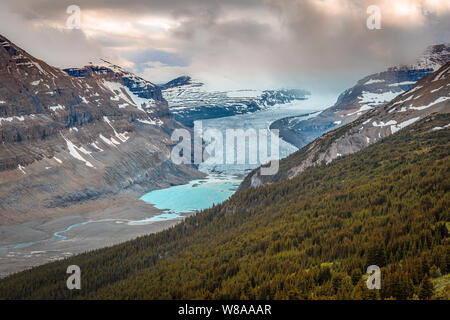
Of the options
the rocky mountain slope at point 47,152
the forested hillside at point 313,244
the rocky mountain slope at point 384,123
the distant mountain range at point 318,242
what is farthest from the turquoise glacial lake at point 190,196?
the distant mountain range at point 318,242

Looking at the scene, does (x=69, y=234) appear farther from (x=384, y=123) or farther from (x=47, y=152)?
(x=384, y=123)

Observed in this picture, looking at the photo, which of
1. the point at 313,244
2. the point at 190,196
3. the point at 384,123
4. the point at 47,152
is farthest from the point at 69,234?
the point at 313,244

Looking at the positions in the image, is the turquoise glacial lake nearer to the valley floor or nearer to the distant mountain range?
the valley floor

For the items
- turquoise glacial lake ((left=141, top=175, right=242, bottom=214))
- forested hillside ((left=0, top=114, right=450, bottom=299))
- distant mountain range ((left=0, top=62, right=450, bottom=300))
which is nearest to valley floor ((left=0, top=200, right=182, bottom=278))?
turquoise glacial lake ((left=141, top=175, right=242, bottom=214))

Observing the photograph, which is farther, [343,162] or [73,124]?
[73,124]
